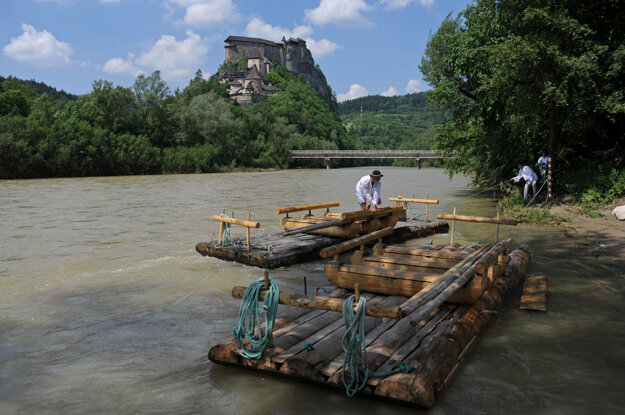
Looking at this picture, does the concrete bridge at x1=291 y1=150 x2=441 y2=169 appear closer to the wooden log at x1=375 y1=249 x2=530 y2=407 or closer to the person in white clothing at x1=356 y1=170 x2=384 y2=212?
the person in white clothing at x1=356 y1=170 x2=384 y2=212

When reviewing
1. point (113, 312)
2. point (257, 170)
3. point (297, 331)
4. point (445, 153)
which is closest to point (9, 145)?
point (257, 170)

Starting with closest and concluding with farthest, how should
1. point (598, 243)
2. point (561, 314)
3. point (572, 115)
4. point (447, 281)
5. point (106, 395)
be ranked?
point (106, 395) < point (447, 281) < point (561, 314) < point (598, 243) < point (572, 115)

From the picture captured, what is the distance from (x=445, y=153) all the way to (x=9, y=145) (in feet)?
146

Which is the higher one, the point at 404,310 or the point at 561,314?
the point at 404,310

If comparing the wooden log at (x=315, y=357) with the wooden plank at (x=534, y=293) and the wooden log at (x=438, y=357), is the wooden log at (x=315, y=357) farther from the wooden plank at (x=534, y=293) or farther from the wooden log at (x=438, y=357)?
the wooden plank at (x=534, y=293)

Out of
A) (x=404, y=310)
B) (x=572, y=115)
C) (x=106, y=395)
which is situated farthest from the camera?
(x=572, y=115)

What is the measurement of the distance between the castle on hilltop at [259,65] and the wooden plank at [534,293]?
13160cm

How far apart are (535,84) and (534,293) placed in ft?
36.4

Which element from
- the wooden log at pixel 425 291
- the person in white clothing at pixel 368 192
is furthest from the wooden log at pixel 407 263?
the person in white clothing at pixel 368 192

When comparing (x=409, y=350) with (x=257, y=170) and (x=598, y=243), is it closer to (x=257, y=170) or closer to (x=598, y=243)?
(x=598, y=243)

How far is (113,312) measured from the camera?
7.59 metres

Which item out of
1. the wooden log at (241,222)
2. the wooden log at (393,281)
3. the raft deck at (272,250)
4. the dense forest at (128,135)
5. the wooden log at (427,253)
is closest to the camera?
the wooden log at (393,281)

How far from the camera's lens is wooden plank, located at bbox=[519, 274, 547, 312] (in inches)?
291

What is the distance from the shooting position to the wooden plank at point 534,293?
7404 mm
